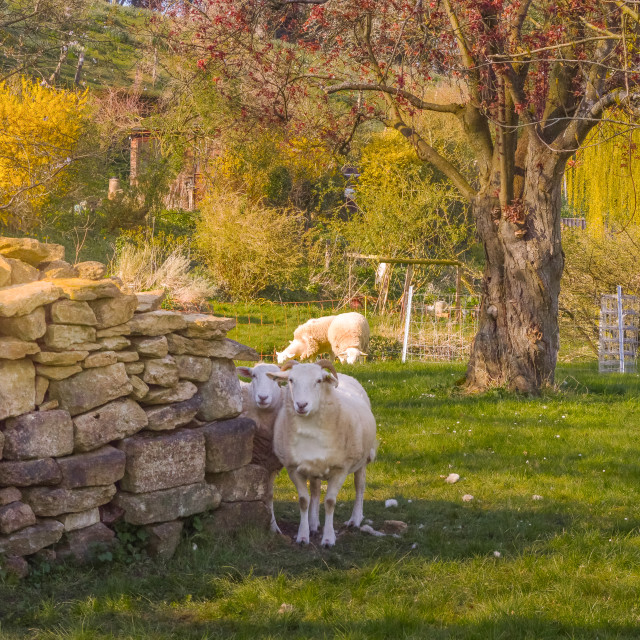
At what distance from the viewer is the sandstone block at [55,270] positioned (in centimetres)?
563

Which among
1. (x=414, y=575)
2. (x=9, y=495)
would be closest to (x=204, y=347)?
(x=9, y=495)

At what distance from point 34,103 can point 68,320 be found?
24.3 metres

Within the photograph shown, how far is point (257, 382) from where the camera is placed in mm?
6359

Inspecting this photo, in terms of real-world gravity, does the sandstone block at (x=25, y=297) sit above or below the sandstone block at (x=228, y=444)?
above

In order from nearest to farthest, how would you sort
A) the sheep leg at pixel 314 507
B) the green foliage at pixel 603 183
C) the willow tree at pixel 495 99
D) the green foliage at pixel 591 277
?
the sheep leg at pixel 314 507 < the willow tree at pixel 495 99 < the green foliage at pixel 603 183 < the green foliage at pixel 591 277

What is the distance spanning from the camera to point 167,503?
17.7 feet

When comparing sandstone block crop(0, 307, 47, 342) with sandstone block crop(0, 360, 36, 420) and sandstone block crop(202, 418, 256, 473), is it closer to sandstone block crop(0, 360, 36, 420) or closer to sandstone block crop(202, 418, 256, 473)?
sandstone block crop(0, 360, 36, 420)

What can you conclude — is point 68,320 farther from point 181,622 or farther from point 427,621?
point 427,621

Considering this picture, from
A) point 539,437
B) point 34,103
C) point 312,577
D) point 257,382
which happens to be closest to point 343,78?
point 539,437

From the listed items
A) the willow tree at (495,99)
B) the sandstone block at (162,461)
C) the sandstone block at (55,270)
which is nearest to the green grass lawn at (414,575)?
the sandstone block at (162,461)

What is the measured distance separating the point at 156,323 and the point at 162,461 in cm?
92

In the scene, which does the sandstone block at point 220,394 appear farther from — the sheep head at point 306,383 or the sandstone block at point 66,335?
the sandstone block at point 66,335

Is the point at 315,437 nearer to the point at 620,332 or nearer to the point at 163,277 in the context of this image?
the point at 620,332

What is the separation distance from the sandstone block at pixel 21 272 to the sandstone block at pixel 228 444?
156cm
